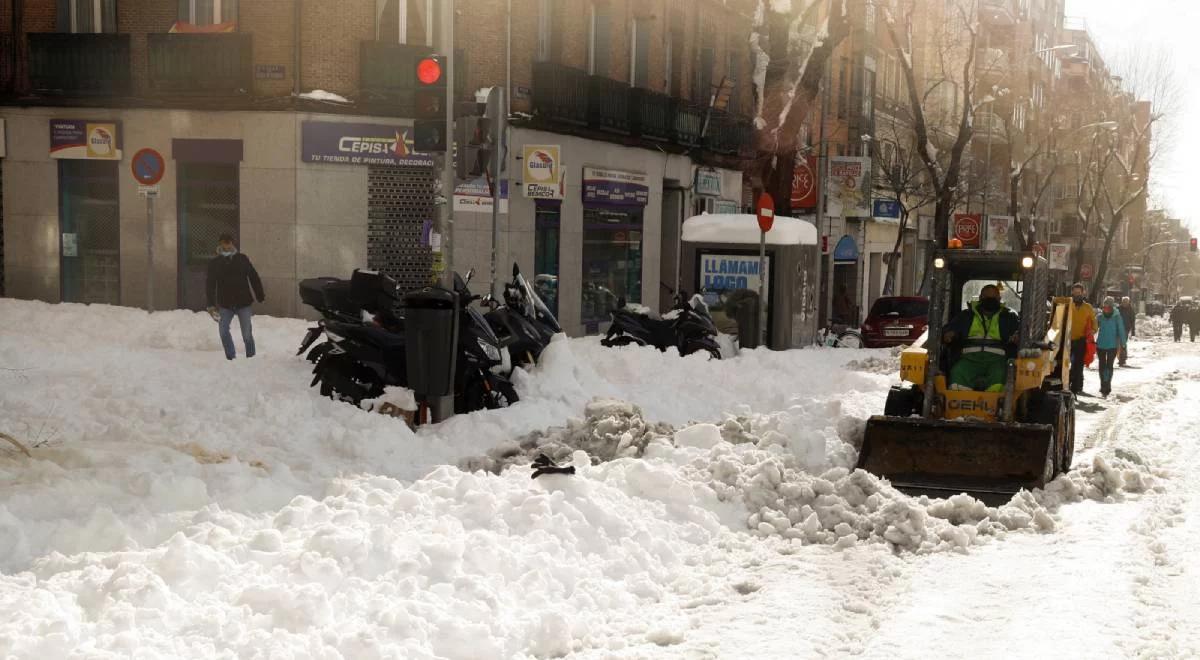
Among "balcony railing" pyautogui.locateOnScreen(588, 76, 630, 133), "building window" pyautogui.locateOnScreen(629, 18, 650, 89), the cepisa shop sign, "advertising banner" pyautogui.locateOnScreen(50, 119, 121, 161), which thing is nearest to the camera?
the cepisa shop sign

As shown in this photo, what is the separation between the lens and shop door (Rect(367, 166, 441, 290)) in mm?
23844

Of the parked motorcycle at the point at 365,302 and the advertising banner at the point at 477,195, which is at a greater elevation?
the advertising banner at the point at 477,195

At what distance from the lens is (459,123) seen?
13.1 meters

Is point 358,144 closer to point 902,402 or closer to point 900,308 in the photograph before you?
point 902,402

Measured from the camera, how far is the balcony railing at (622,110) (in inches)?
1044

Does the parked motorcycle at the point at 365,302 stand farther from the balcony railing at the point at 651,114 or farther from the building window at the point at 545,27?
the balcony railing at the point at 651,114

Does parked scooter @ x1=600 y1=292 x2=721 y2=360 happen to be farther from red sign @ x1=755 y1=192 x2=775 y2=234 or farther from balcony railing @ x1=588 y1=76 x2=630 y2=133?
balcony railing @ x1=588 y1=76 x2=630 y2=133

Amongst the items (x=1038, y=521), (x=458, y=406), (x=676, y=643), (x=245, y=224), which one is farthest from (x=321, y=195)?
(x=676, y=643)

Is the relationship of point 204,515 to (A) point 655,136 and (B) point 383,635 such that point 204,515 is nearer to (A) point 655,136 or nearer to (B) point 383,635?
(B) point 383,635

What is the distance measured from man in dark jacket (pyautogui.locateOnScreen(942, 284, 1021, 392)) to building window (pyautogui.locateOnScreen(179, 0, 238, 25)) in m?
15.6

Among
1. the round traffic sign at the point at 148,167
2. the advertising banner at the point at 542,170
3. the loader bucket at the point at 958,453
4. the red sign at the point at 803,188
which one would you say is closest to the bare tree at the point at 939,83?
the red sign at the point at 803,188

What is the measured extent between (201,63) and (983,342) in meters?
15.7

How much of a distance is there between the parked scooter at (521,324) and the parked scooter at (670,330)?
3971 millimetres

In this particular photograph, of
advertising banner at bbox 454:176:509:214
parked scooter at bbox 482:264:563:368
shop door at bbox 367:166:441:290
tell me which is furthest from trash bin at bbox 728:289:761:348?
parked scooter at bbox 482:264:563:368
